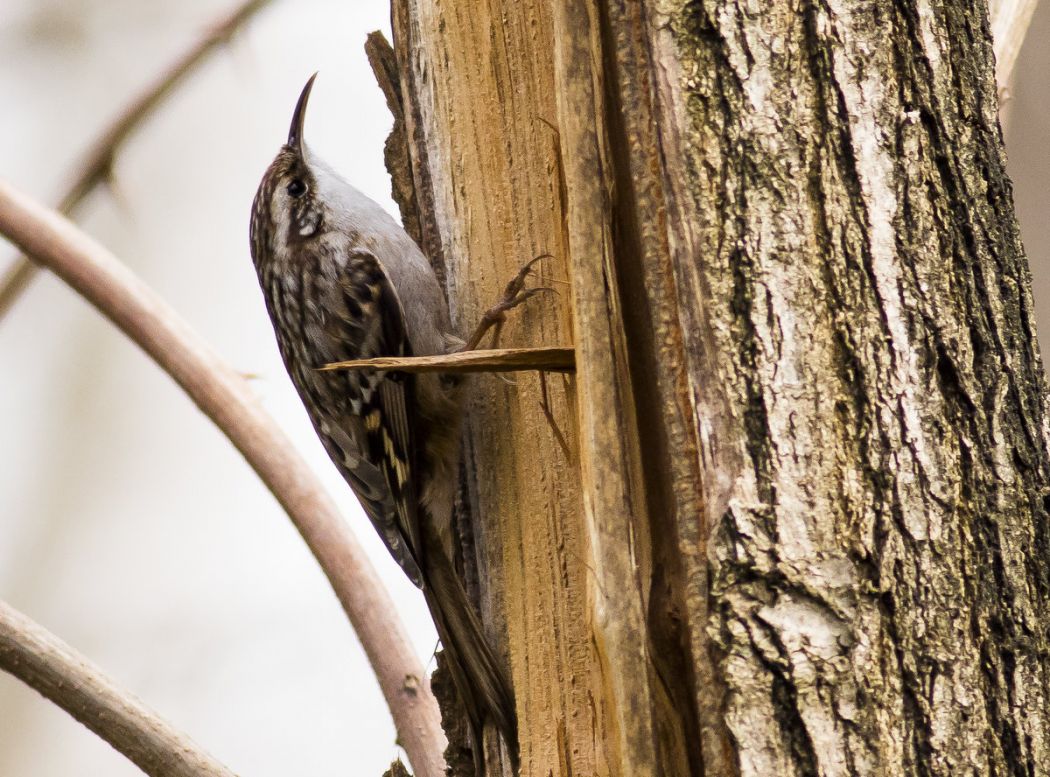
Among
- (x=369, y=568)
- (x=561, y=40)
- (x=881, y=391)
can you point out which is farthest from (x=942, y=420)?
(x=369, y=568)

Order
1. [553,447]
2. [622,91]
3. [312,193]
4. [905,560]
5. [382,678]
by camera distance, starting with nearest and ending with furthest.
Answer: [905,560] → [622,91] → [553,447] → [382,678] → [312,193]

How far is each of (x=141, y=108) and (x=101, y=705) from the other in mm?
1660

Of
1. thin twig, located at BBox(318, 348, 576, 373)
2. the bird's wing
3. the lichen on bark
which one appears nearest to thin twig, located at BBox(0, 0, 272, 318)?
the bird's wing

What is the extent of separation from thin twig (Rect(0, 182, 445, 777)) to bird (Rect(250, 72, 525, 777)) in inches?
5.4

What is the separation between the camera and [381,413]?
2.35 metres

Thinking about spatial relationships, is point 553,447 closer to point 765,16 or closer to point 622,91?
point 622,91

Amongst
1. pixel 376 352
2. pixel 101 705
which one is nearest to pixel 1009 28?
pixel 376 352

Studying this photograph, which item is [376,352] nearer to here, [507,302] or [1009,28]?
[507,302]

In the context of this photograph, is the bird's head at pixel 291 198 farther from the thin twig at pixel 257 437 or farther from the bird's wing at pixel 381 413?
the thin twig at pixel 257 437

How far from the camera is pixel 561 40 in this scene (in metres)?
1.24

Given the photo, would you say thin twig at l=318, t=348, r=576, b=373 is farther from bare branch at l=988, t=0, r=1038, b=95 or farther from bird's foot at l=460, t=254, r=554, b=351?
bare branch at l=988, t=0, r=1038, b=95

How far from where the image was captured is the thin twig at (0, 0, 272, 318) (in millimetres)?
2658

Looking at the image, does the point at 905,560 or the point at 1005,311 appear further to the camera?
the point at 1005,311

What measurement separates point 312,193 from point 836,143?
1683 millimetres
